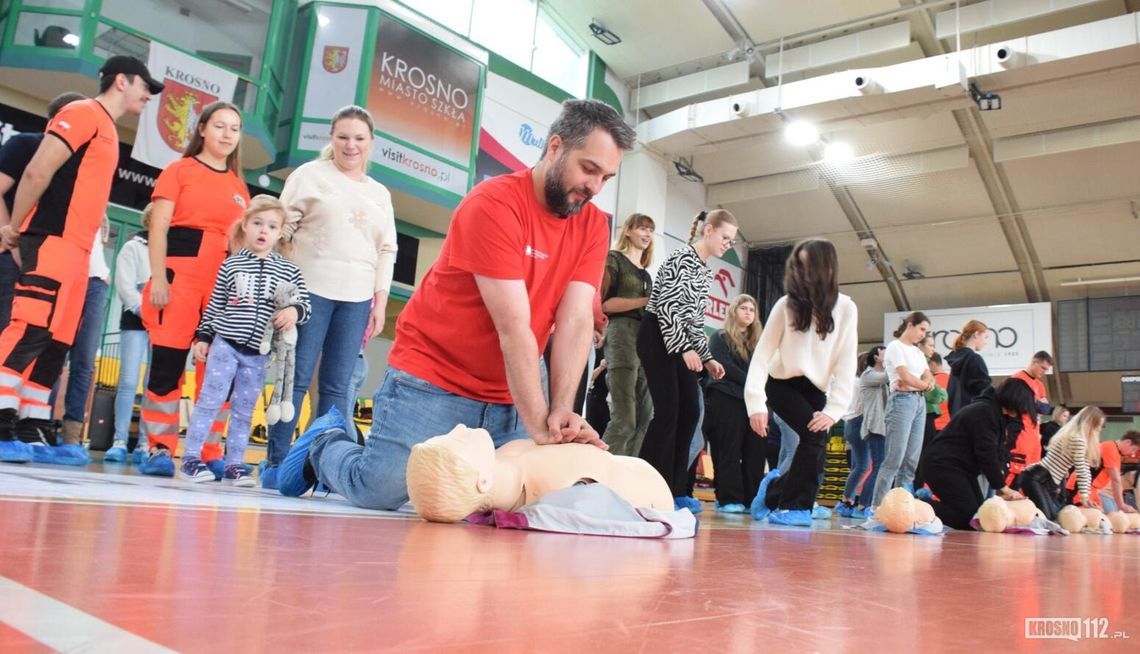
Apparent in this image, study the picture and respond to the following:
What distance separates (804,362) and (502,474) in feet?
5.93

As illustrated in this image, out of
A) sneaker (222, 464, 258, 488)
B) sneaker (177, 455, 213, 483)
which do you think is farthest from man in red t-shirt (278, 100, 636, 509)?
sneaker (177, 455, 213, 483)

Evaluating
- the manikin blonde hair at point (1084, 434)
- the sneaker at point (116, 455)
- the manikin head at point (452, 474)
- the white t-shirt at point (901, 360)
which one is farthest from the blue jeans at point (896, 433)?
the sneaker at point (116, 455)

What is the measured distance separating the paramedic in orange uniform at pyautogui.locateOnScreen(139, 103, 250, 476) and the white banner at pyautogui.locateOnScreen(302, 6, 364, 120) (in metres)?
6.08

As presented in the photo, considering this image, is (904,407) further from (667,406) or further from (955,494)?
(667,406)

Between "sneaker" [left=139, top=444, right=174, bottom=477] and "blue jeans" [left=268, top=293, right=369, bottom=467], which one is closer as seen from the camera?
"sneaker" [left=139, top=444, right=174, bottom=477]

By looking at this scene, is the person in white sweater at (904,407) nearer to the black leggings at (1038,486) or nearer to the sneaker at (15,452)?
the black leggings at (1038,486)

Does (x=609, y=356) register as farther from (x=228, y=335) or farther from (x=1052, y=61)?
(x=1052, y=61)

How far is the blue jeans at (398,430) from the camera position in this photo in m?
1.84

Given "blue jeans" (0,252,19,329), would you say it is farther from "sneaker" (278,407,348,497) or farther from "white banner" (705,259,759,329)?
"white banner" (705,259,759,329)

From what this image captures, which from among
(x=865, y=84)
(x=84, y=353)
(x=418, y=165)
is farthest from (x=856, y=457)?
(x=418, y=165)

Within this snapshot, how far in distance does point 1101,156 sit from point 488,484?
1192 cm

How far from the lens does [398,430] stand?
185 centimetres

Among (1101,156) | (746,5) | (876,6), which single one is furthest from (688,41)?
(1101,156)

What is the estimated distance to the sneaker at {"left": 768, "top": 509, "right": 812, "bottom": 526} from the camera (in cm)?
301
